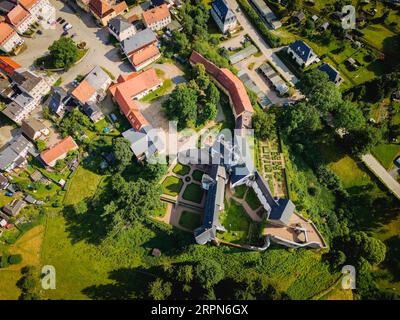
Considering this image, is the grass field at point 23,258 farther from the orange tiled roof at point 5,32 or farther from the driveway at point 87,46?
the orange tiled roof at point 5,32

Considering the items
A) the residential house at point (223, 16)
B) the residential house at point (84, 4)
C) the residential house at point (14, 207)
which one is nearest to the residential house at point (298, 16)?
the residential house at point (223, 16)

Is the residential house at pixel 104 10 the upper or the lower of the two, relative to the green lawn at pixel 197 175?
upper

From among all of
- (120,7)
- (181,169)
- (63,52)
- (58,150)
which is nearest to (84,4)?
(120,7)

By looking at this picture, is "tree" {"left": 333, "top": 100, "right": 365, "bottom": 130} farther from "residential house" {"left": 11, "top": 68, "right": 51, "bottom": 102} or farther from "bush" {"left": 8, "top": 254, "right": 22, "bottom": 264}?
"bush" {"left": 8, "top": 254, "right": 22, "bottom": 264}

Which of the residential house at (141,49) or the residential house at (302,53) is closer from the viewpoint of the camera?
the residential house at (141,49)

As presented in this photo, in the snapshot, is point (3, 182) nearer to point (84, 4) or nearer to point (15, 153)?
point (15, 153)

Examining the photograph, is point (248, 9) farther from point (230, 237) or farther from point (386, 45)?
point (230, 237)
